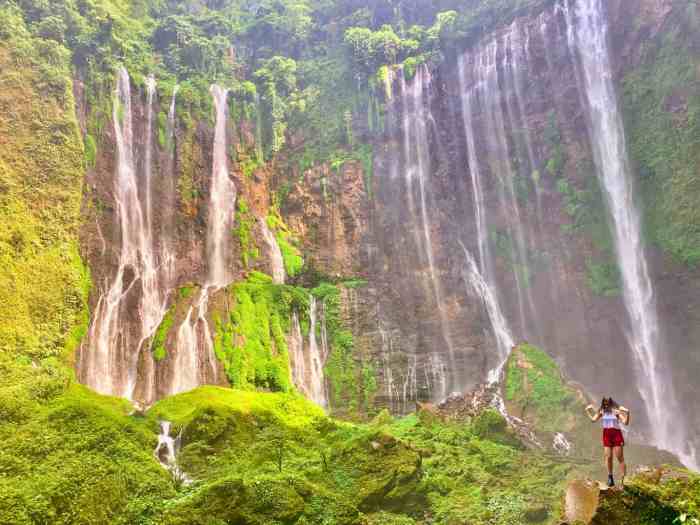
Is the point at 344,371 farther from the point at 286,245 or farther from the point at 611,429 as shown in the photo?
the point at 611,429

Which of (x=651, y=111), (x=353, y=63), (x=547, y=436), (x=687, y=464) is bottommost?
(x=687, y=464)

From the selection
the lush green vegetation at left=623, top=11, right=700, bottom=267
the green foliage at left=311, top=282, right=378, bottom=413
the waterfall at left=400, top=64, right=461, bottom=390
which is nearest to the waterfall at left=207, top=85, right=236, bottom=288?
the green foliage at left=311, top=282, right=378, bottom=413

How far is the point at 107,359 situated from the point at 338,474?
10726 mm

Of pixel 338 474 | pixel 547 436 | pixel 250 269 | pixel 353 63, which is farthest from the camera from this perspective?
pixel 353 63

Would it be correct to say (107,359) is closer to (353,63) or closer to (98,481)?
(98,481)

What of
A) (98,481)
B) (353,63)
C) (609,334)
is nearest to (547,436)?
(609,334)

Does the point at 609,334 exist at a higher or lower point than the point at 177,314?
lower

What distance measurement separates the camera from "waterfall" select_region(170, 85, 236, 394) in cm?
1753

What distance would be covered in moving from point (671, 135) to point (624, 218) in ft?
11.3

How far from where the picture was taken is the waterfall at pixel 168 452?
1006 centimetres

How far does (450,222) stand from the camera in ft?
82.3

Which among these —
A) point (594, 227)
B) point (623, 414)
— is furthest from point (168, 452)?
point (594, 227)

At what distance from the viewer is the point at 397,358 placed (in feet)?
68.9

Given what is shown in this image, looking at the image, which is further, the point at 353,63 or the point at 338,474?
the point at 353,63
